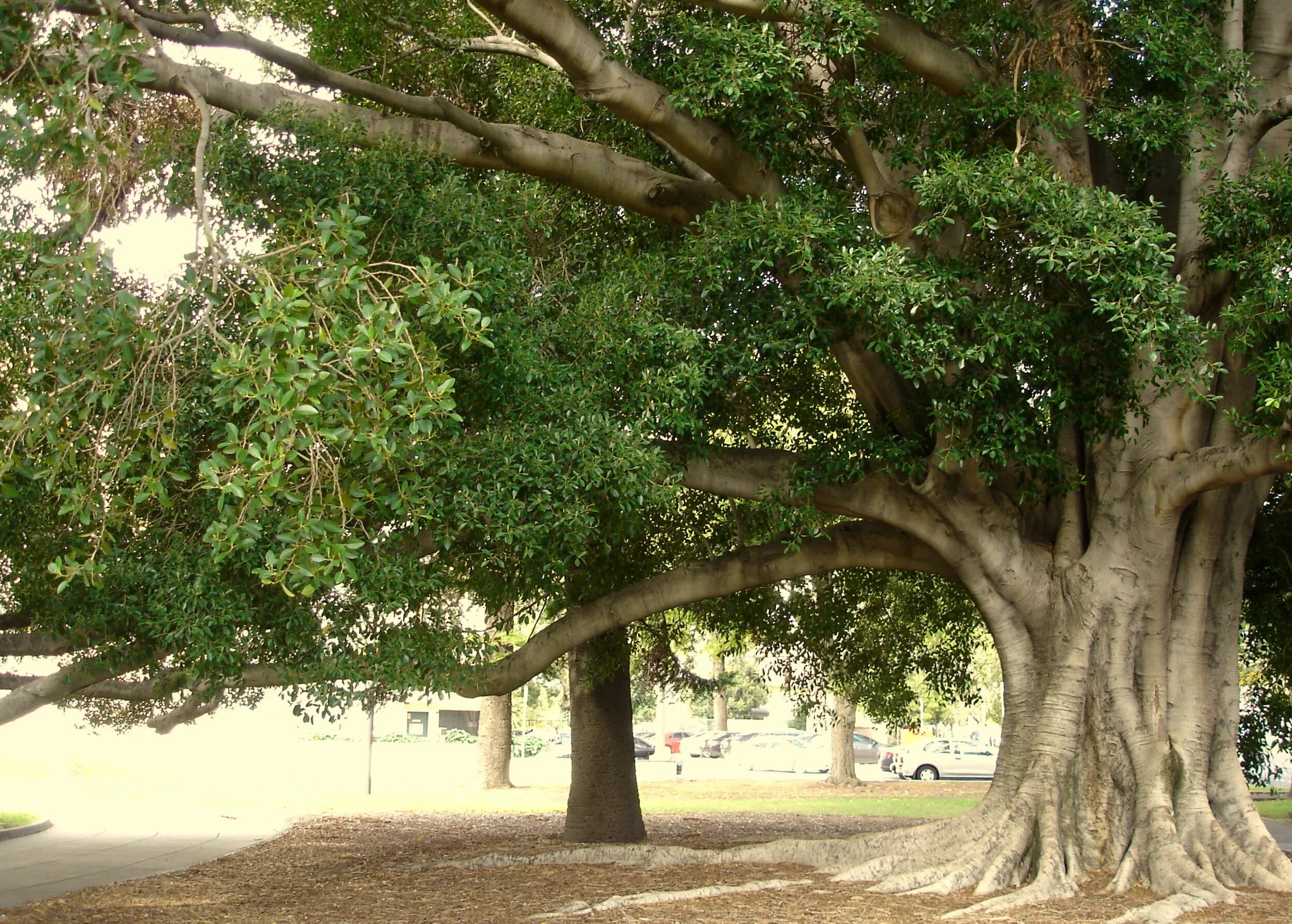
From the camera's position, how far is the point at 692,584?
11.2 metres

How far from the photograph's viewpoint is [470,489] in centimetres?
797

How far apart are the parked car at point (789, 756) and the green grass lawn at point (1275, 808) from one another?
1397 cm

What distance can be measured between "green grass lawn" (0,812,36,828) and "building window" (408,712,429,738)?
129ft

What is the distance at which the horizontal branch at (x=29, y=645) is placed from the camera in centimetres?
993

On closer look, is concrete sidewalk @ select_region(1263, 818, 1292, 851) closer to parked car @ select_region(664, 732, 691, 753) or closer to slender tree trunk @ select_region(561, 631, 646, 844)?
slender tree trunk @ select_region(561, 631, 646, 844)

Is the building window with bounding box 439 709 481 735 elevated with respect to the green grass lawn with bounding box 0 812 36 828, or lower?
elevated

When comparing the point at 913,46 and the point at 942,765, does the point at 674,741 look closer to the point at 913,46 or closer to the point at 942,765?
the point at 942,765

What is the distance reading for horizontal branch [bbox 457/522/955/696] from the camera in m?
11.1

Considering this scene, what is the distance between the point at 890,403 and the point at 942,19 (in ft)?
10.9

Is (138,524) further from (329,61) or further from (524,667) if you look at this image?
(329,61)

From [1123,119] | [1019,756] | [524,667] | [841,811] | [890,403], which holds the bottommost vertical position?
[841,811]

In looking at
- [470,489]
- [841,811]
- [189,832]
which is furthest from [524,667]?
[841,811]

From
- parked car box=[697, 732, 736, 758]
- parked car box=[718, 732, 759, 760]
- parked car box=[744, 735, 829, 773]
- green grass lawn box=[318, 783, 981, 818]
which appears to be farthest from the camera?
parked car box=[697, 732, 736, 758]

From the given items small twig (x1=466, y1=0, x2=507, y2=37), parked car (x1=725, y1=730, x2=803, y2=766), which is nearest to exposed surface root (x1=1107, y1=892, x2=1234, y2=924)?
small twig (x1=466, y1=0, x2=507, y2=37)
